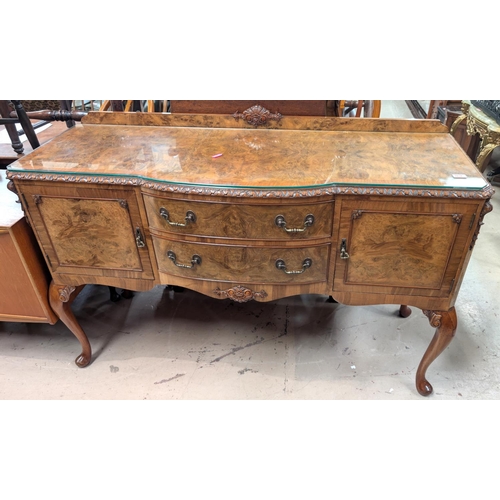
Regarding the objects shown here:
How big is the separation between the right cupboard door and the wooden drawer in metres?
0.09

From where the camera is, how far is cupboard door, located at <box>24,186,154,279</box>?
1.35m

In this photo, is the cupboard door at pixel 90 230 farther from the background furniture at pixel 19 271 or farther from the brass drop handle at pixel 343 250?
the brass drop handle at pixel 343 250

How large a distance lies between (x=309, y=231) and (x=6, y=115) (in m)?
2.16

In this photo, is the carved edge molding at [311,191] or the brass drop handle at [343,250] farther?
the brass drop handle at [343,250]

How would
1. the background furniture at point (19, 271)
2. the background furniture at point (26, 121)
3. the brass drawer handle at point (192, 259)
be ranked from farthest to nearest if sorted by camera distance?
the background furniture at point (26, 121) → the background furniture at point (19, 271) → the brass drawer handle at point (192, 259)

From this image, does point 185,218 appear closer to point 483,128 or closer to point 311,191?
point 311,191

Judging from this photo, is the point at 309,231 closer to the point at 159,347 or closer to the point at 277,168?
the point at 277,168

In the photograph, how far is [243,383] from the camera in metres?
1.73

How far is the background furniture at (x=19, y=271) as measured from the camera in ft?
4.91

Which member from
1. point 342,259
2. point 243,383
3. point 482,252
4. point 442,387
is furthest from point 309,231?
point 482,252

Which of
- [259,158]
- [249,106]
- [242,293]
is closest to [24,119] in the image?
[249,106]

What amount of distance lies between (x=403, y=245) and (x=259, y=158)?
0.58 m

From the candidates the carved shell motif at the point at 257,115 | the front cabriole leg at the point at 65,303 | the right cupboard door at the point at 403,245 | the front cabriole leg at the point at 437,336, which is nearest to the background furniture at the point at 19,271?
the front cabriole leg at the point at 65,303

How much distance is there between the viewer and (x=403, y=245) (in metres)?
1.29
